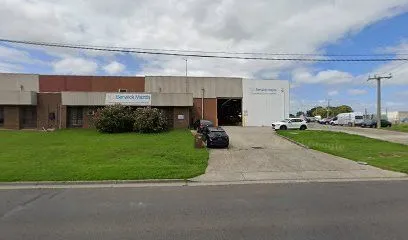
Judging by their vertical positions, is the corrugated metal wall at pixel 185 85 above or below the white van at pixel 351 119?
above

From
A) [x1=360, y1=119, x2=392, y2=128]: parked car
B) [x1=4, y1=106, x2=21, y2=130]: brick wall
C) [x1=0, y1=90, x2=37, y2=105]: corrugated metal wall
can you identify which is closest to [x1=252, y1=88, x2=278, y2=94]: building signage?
[x1=360, y1=119, x2=392, y2=128]: parked car

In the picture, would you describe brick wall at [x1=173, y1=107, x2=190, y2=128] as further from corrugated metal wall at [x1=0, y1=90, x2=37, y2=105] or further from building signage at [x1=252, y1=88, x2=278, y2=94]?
corrugated metal wall at [x1=0, y1=90, x2=37, y2=105]

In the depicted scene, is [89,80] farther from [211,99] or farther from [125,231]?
[125,231]

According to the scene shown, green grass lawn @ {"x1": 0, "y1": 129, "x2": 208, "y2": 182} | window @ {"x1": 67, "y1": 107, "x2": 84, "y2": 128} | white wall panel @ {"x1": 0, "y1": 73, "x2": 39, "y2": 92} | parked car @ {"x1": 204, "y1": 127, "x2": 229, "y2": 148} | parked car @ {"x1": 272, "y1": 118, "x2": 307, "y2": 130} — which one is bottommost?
green grass lawn @ {"x1": 0, "y1": 129, "x2": 208, "y2": 182}

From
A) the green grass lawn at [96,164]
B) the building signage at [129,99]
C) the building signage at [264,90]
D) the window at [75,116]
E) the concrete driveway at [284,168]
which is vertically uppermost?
the building signage at [264,90]

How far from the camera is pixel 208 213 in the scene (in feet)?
26.7

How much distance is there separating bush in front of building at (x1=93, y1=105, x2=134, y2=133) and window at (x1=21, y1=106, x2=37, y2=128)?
9310 millimetres

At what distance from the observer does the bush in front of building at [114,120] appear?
3819 cm

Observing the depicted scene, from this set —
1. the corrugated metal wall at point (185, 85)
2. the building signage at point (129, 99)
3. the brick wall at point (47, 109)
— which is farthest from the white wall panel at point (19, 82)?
the corrugated metal wall at point (185, 85)

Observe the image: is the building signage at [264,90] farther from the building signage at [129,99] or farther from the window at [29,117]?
the window at [29,117]

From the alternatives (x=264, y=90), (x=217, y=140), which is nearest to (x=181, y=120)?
(x=264, y=90)

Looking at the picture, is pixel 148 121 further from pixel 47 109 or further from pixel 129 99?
pixel 47 109

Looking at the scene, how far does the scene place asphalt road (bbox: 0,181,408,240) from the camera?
6609mm

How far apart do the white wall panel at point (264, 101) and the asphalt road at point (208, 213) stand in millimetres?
42353
